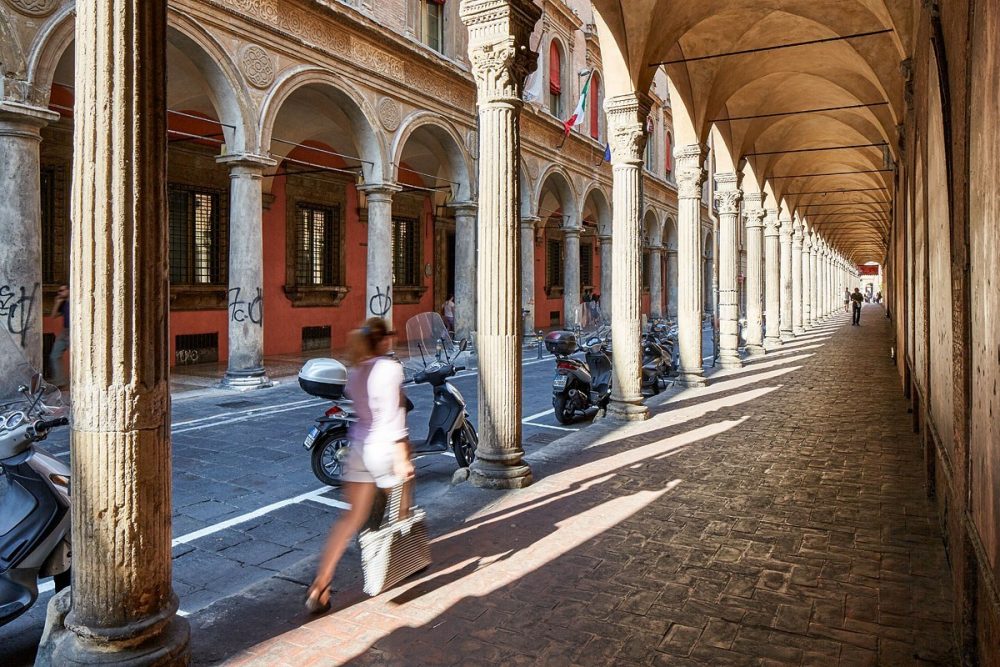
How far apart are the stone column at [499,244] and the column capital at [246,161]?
21.2ft

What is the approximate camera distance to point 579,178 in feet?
69.6

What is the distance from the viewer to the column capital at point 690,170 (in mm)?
11359

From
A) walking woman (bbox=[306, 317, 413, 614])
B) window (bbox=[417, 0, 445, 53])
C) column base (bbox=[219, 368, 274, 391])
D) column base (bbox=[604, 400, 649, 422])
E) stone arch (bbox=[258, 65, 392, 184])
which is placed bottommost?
column base (bbox=[604, 400, 649, 422])

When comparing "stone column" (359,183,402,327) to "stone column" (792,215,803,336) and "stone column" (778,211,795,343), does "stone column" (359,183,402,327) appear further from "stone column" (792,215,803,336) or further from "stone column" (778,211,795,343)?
"stone column" (792,215,803,336)

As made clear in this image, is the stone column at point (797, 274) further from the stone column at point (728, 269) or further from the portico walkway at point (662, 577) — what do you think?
the portico walkway at point (662, 577)

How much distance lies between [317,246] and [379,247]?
442 cm

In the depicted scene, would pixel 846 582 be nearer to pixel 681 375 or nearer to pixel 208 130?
pixel 681 375

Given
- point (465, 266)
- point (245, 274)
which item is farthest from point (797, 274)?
point (245, 274)

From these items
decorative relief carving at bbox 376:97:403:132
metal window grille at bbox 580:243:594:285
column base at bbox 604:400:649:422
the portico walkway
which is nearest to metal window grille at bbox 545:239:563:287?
metal window grille at bbox 580:243:594:285

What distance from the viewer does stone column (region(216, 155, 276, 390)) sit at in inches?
436

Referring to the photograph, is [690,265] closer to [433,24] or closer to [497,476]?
[497,476]

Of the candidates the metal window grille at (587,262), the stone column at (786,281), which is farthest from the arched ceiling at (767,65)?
the metal window grille at (587,262)

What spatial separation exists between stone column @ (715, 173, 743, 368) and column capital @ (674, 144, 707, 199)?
3.30 m

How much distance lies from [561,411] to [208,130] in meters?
10.3
